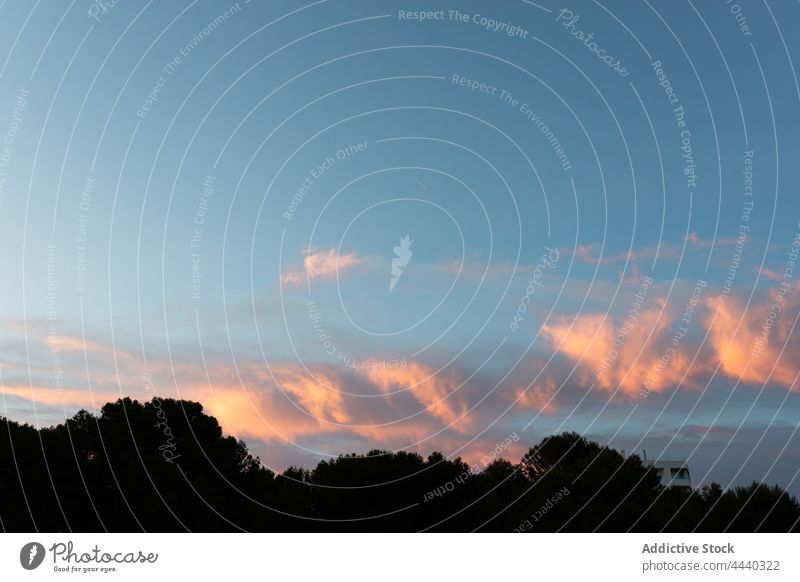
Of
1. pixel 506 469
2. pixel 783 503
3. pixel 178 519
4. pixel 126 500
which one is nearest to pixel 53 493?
pixel 126 500

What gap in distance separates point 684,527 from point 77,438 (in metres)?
45.8

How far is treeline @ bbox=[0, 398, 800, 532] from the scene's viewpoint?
50188mm

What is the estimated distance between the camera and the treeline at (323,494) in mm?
50188

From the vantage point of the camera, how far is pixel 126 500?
170 feet

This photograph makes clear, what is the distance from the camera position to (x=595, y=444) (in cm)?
6294

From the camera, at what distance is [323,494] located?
54.8 meters
